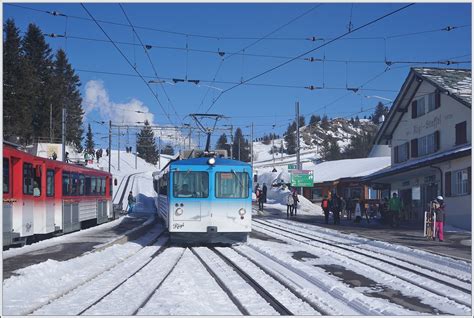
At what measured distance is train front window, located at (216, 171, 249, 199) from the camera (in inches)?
722

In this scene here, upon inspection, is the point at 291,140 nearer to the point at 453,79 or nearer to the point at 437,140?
the point at 453,79

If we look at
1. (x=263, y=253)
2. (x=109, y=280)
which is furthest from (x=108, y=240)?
(x=109, y=280)

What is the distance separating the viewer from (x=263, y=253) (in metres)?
16.5

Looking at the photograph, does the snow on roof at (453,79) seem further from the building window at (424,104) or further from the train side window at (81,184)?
the train side window at (81,184)

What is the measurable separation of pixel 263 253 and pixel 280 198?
39278 mm

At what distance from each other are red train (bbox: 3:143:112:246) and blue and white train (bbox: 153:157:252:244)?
155 inches

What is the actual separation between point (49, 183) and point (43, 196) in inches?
41.5

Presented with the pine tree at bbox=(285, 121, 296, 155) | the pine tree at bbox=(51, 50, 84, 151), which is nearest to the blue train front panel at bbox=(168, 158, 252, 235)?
the pine tree at bbox=(51, 50, 84, 151)

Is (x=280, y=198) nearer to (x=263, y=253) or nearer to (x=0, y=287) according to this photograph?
(x=263, y=253)

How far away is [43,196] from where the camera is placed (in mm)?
18484

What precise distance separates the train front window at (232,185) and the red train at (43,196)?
17.8 feet

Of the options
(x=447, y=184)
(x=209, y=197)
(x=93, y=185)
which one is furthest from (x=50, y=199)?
(x=447, y=184)

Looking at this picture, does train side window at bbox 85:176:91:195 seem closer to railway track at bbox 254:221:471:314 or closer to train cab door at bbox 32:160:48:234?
train cab door at bbox 32:160:48:234

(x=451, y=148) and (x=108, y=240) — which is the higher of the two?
(x=451, y=148)
